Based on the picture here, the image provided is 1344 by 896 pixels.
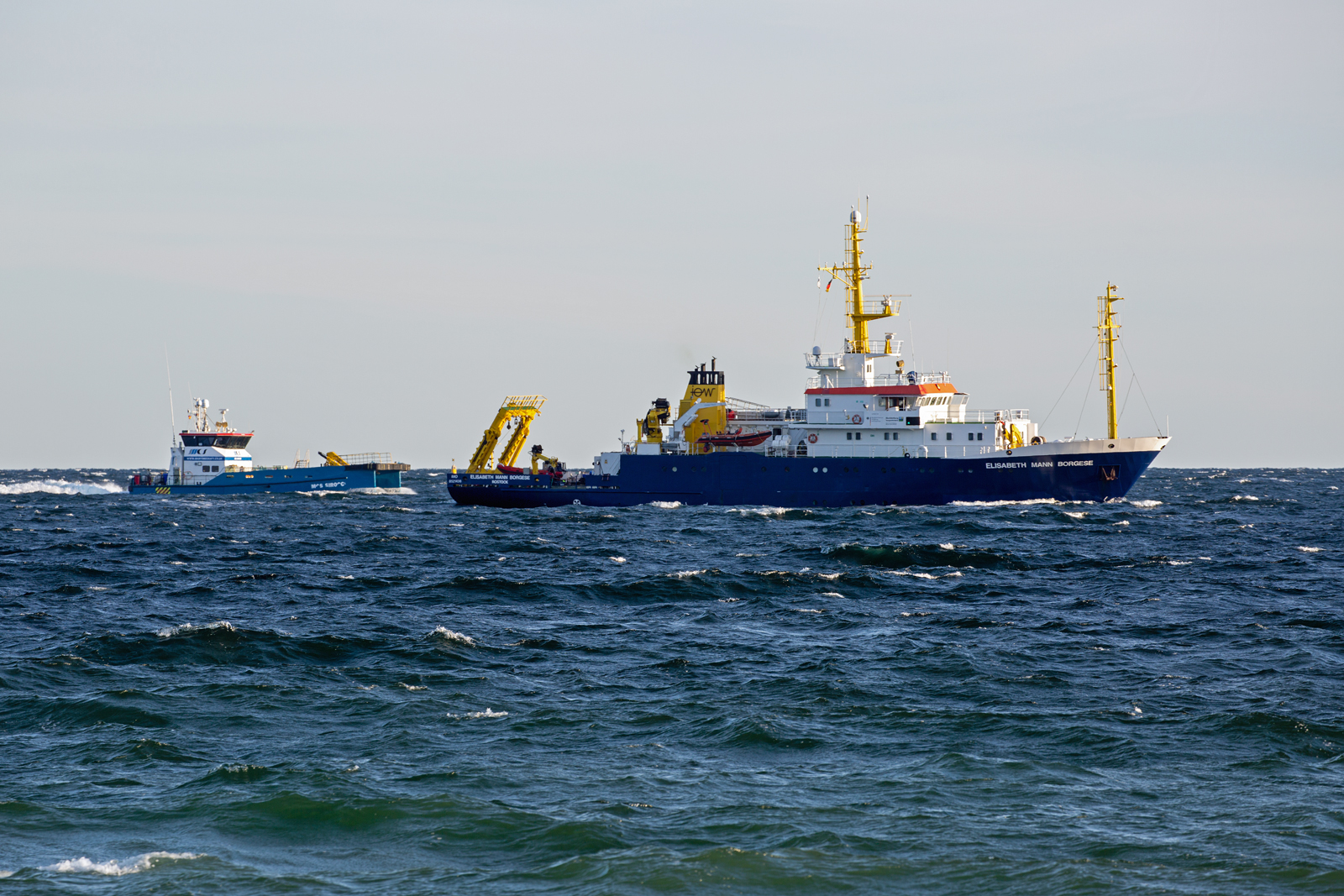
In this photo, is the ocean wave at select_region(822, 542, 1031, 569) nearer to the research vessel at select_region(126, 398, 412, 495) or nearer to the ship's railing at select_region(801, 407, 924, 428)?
the ship's railing at select_region(801, 407, 924, 428)

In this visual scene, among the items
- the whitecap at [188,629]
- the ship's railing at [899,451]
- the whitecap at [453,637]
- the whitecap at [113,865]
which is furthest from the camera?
the ship's railing at [899,451]

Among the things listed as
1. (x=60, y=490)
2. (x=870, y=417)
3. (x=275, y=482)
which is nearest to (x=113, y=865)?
(x=870, y=417)

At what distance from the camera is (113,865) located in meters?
10.7

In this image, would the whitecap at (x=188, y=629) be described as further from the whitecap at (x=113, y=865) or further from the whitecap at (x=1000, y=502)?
the whitecap at (x=1000, y=502)

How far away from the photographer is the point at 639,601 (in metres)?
27.5

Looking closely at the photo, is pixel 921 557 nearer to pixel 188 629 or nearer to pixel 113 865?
pixel 188 629

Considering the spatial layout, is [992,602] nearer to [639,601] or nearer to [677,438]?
[639,601]

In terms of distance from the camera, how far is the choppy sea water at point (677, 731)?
10.8m

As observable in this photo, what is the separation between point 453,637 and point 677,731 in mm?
7351

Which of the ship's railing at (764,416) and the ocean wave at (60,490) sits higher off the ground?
the ship's railing at (764,416)

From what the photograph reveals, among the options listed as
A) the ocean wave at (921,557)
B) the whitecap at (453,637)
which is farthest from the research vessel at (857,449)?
the whitecap at (453,637)

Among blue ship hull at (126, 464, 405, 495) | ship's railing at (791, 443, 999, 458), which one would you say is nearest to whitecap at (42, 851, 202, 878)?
ship's railing at (791, 443, 999, 458)

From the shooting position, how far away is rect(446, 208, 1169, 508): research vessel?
57312mm

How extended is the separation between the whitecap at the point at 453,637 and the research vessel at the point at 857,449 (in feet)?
128
